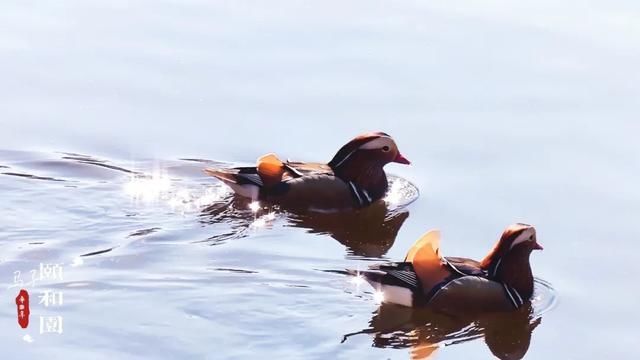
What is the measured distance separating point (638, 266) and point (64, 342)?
4.96m

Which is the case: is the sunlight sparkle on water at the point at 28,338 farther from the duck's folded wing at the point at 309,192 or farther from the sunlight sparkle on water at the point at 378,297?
the duck's folded wing at the point at 309,192

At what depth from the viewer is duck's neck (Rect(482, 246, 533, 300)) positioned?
10.8m

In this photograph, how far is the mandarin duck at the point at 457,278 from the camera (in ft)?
34.3

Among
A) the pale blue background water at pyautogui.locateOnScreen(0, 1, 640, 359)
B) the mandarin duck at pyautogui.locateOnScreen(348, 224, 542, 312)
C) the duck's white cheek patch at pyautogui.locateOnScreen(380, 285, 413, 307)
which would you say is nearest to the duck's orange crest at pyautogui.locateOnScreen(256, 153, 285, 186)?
the pale blue background water at pyautogui.locateOnScreen(0, 1, 640, 359)

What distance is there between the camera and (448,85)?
618 inches

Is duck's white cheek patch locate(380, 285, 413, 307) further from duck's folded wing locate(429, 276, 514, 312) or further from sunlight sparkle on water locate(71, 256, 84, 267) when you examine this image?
sunlight sparkle on water locate(71, 256, 84, 267)

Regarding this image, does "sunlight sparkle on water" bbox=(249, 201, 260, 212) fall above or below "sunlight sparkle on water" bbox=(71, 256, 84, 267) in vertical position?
above

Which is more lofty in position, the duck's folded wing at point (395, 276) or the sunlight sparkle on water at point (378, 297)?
the duck's folded wing at point (395, 276)

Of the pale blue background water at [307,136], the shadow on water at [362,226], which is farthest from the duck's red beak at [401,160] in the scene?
the shadow on water at [362,226]

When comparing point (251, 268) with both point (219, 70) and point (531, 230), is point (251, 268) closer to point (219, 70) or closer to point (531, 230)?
point (531, 230)

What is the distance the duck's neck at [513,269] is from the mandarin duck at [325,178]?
2286mm

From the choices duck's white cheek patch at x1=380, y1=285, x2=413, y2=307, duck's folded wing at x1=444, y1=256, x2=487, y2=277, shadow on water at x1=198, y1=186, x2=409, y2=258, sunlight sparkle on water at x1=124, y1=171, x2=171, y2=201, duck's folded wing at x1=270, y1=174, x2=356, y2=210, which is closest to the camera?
duck's white cheek patch at x1=380, y1=285, x2=413, y2=307

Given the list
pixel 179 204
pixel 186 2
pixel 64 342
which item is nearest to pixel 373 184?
pixel 179 204

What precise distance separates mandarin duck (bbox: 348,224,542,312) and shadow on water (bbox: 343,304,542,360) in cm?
7
